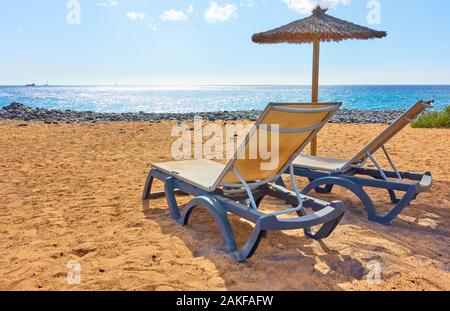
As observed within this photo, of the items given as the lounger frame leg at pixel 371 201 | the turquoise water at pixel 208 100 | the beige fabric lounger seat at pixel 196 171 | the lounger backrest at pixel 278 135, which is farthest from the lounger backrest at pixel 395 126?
the turquoise water at pixel 208 100

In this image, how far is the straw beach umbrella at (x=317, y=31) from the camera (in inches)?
209

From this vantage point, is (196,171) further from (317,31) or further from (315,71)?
(315,71)

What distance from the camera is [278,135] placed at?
285 centimetres

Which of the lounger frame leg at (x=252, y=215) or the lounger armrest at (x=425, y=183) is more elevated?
the lounger armrest at (x=425, y=183)

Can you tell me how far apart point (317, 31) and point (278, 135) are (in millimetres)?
3006

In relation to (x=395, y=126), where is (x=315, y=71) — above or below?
above

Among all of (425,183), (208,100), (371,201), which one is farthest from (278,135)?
(208,100)

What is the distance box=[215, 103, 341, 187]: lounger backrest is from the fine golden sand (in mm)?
550

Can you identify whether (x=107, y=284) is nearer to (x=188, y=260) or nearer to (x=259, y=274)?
(x=188, y=260)

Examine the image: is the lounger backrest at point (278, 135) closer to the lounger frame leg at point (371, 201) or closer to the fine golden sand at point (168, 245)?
the fine golden sand at point (168, 245)

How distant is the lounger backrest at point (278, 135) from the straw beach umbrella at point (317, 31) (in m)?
2.74

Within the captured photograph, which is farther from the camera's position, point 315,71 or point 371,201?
point 315,71

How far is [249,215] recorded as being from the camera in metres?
2.67

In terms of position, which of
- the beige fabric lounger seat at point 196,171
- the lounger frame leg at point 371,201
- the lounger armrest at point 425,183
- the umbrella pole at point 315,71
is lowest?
the lounger frame leg at point 371,201
